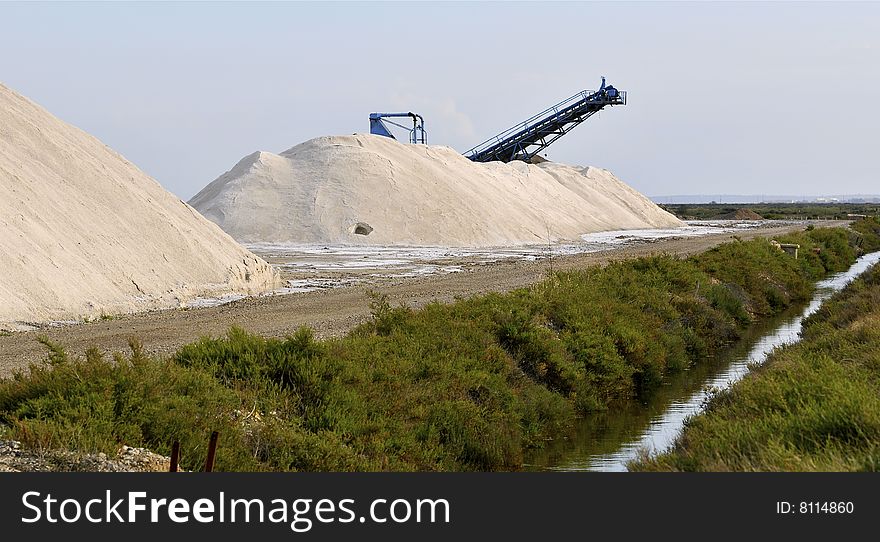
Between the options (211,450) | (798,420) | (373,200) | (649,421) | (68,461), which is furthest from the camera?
(373,200)

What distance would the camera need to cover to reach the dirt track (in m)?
15.8

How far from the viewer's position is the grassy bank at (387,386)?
368 inches

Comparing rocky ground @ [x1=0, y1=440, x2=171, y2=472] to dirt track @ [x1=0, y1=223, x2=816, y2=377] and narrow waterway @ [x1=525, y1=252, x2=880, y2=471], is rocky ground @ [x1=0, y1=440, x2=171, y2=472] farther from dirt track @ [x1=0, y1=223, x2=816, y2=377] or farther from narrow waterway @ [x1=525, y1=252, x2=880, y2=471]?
dirt track @ [x1=0, y1=223, x2=816, y2=377]

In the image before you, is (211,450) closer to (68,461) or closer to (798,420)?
(68,461)

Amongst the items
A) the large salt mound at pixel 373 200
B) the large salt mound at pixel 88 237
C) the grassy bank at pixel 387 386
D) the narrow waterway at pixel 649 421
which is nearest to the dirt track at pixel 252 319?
the large salt mound at pixel 88 237

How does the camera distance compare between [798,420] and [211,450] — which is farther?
[798,420]

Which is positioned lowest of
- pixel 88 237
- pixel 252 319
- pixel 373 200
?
pixel 252 319

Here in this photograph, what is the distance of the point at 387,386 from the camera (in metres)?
12.2

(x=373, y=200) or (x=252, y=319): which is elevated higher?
(x=373, y=200)

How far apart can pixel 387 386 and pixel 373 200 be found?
39.3 metres

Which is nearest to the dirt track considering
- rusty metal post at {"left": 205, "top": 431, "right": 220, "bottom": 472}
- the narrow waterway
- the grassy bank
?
the grassy bank

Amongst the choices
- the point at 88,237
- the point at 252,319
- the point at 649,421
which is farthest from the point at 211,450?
the point at 88,237

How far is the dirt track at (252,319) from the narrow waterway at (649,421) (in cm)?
484

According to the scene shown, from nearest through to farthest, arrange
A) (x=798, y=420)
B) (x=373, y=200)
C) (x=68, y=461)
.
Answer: (x=68, y=461)
(x=798, y=420)
(x=373, y=200)
